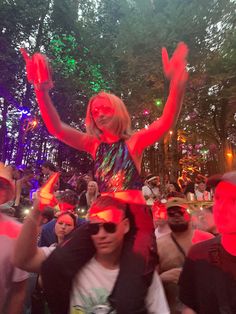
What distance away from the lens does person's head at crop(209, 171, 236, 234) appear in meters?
1.98

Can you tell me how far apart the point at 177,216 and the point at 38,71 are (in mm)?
1939

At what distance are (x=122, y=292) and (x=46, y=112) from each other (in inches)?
58.9

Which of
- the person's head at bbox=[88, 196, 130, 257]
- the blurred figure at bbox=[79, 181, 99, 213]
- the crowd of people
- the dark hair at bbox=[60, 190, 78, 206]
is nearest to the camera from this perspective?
the crowd of people

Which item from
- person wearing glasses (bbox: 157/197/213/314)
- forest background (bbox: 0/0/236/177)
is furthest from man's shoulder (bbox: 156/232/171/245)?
forest background (bbox: 0/0/236/177)

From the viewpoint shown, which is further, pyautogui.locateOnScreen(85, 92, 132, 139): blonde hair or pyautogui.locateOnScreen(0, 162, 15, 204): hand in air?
pyautogui.locateOnScreen(85, 92, 132, 139): blonde hair

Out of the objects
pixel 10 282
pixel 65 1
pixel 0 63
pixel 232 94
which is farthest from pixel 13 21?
pixel 10 282

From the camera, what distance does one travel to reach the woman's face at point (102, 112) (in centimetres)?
274

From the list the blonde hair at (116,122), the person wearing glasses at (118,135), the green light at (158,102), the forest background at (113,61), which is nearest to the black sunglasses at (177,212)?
the person wearing glasses at (118,135)

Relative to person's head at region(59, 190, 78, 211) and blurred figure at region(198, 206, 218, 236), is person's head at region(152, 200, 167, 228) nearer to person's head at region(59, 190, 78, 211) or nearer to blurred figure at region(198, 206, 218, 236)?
blurred figure at region(198, 206, 218, 236)

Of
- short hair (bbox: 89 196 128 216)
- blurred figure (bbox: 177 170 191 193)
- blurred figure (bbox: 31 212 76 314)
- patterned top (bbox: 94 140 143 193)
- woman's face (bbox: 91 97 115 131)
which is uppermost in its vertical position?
blurred figure (bbox: 177 170 191 193)

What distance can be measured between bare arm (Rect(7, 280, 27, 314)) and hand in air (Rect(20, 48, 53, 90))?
1429 mm

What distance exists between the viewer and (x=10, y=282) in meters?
2.36

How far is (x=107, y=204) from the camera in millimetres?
2289

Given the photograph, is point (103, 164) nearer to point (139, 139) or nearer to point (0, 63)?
point (139, 139)
